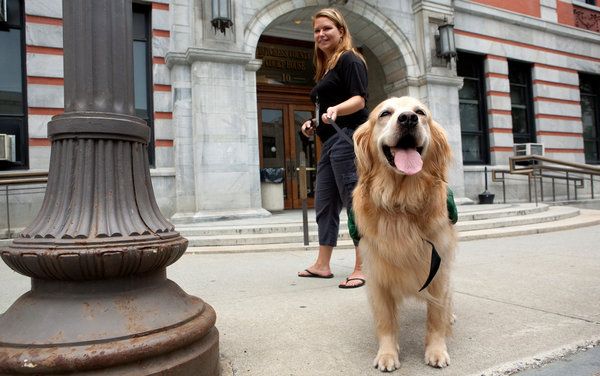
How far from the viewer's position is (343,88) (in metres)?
3.38

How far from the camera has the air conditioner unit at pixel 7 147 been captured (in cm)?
697

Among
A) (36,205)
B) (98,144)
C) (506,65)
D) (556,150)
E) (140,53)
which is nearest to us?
(98,144)

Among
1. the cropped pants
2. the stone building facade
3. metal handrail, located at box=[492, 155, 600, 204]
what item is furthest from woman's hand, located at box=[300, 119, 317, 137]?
metal handrail, located at box=[492, 155, 600, 204]

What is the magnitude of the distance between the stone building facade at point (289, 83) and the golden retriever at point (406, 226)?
590 centimetres

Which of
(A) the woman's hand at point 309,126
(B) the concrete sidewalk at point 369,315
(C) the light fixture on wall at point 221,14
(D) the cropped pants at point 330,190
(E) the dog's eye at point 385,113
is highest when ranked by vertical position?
(C) the light fixture on wall at point 221,14

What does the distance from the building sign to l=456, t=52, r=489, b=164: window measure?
427cm

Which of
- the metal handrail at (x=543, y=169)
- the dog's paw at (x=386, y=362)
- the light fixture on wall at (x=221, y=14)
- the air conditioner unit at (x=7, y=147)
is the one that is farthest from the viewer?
the metal handrail at (x=543, y=169)

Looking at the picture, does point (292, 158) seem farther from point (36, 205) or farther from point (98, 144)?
point (98, 144)

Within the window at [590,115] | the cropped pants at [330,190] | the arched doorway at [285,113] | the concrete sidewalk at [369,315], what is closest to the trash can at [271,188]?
the arched doorway at [285,113]

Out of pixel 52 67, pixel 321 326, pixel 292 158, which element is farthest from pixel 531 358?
pixel 292 158

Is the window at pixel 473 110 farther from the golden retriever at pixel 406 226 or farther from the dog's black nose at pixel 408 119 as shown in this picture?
the dog's black nose at pixel 408 119

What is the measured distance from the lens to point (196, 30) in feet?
26.0

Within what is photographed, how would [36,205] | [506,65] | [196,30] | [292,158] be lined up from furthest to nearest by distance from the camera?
[506,65], [292,158], [196,30], [36,205]

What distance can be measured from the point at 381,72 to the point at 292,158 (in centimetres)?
336
